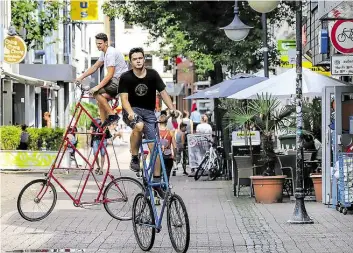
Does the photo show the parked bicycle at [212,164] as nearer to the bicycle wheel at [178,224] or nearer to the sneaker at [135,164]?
the sneaker at [135,164]

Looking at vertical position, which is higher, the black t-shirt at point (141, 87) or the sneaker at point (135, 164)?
the black t-shirt at point (141, 87)

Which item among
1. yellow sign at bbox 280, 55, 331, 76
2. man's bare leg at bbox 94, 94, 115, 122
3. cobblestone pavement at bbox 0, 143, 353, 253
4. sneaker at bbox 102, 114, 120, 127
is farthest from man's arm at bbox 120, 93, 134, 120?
yellow sign at bbox 280, 55, 331, 76

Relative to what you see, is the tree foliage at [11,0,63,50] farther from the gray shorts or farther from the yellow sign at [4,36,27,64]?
the gray shorts

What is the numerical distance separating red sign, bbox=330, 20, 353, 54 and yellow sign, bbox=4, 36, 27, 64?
15.3 metres

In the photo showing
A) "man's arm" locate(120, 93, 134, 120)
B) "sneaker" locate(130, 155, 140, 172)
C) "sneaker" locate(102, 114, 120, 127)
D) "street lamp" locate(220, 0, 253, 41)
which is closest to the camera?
"man's arm" locate(120, 93, 134, 120)

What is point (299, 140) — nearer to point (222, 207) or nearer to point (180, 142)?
point (222, 207)

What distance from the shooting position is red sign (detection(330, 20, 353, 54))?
639 inches

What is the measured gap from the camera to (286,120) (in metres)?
18.7

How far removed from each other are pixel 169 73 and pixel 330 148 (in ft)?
236

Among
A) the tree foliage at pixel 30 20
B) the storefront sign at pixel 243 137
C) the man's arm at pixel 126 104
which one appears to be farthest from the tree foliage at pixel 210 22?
the man's arm at pixel 126 104

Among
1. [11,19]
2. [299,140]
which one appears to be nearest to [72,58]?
[11,19]

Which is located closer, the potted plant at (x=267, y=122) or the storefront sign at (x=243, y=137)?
the potted plant at (x=267, y=122)

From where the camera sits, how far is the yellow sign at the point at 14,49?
2978cm

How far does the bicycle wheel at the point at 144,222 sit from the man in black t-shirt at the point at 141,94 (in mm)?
937
